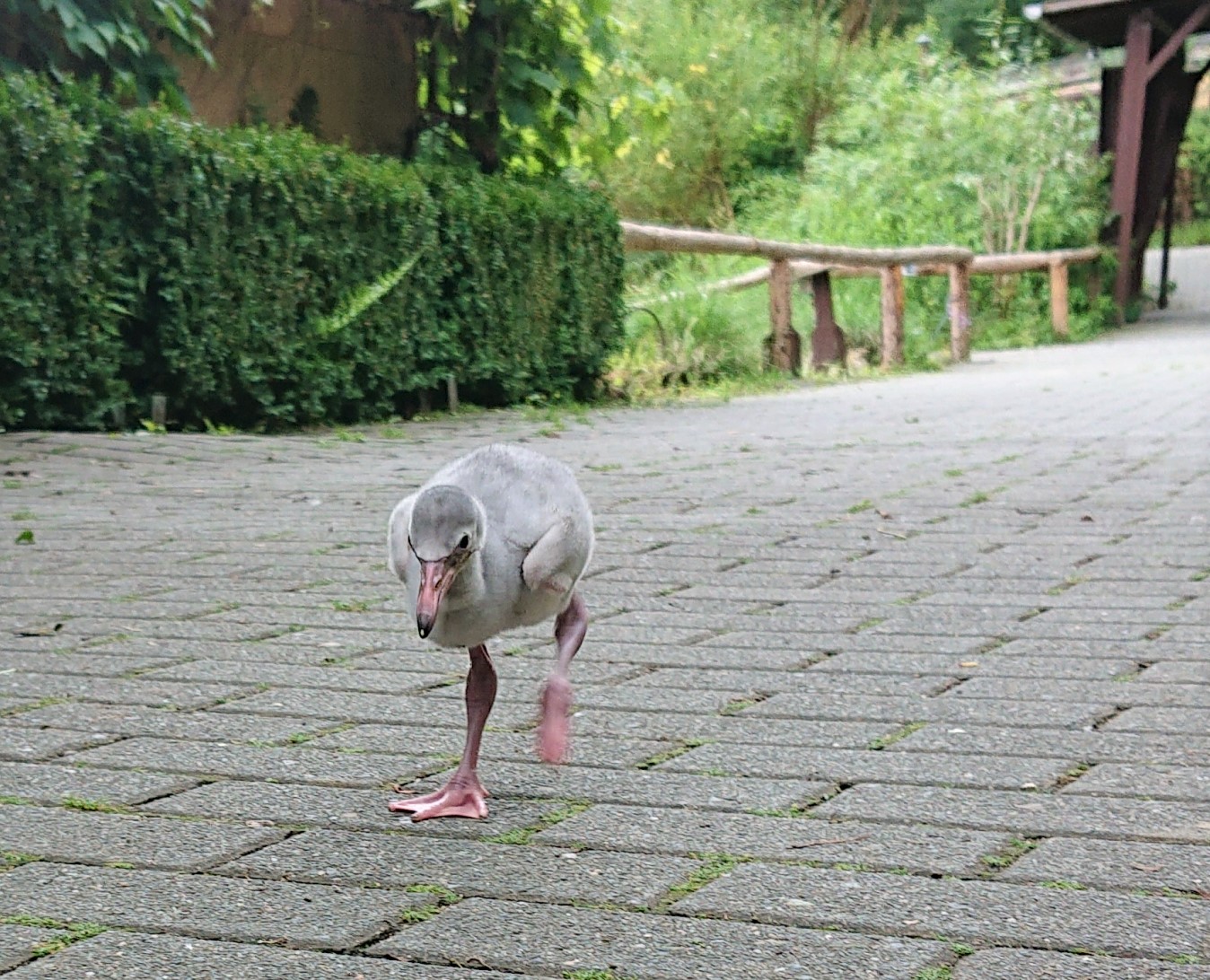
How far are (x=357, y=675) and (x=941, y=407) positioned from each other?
329 inches

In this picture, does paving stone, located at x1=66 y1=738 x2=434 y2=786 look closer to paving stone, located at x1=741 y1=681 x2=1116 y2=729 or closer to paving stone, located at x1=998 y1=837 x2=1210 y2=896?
paving stone, located at x1=741 y1=681 x2=1116 y2=729

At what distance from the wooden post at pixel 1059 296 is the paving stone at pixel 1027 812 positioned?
61.4 feet

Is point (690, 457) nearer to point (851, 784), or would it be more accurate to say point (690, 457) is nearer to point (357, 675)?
point (357, 675)

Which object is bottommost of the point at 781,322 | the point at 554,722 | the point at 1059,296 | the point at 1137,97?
the point at 554,722

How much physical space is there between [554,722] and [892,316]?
14442 millimetres

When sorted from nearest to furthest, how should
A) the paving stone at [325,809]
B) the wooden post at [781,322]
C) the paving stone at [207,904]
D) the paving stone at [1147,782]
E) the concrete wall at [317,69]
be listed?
the paving stone at [207,904], the paving stone at [325,809], the paving stone at [1147,782], the concrete wall at [317,69], the wooden post at [781,322]

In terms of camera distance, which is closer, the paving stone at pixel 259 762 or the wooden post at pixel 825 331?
the paving stone at pixel 259 762

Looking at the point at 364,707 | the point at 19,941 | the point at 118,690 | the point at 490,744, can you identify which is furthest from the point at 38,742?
the point at 19,941

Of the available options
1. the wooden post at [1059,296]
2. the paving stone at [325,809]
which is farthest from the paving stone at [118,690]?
the wooden post at [1059,296]

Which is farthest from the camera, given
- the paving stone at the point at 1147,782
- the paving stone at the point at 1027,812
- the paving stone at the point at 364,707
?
the paving stone at the point at 364,707

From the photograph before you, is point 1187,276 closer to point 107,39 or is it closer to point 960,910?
point 107,39

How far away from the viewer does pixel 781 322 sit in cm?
1514

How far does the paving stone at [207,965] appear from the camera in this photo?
2344 millimetres

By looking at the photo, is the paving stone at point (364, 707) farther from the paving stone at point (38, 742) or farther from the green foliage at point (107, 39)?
the green foliage at point (107, 39)
